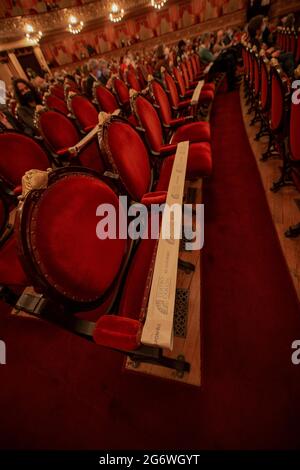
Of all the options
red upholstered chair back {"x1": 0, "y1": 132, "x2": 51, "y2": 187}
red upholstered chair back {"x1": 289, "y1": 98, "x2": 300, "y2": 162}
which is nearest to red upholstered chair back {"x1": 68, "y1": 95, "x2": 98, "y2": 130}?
red upholstered chair back {"x1": 0, "y1": 132, "x2": 51, "y2": 187}

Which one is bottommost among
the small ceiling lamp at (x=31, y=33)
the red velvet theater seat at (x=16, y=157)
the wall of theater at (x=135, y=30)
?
the red velvet theater seat at (x=16, y=157)

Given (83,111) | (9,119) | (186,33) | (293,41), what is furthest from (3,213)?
(186,33)

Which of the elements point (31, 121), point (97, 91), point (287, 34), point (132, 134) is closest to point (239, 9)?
point (287, 34)

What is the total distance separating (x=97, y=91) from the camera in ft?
10.6

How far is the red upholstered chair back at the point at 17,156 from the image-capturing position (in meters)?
1.70

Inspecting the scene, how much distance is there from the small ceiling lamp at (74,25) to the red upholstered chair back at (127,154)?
12.0 metres

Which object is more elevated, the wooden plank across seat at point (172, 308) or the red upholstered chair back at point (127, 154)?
the red upholstered chair back at point (127, 154)

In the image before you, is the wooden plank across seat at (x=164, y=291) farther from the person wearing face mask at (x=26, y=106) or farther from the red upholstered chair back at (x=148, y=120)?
the person wearing face mask at (x=26, y=106)

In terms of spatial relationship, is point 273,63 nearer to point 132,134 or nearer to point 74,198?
point 132,134

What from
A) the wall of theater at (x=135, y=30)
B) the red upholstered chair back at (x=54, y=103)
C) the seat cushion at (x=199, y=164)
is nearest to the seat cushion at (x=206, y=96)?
the red upholstered chair back at (x=54, y=103)

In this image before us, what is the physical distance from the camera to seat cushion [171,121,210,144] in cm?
197

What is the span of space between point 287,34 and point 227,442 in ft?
24.5

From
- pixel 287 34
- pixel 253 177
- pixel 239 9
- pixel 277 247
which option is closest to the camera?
pixel 277 247

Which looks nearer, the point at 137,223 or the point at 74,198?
the point at 74,198
